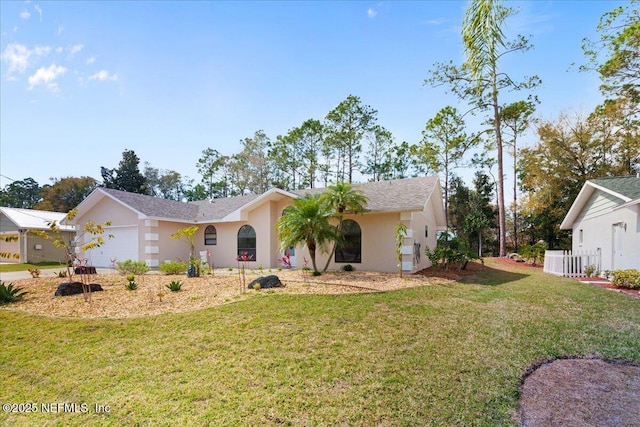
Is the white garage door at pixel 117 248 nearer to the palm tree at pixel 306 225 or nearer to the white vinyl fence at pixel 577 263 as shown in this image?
the palm tree at pixel 306 225

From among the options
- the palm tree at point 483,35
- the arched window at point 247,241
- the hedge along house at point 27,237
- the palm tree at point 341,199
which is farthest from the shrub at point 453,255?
the hedge along house at point 27,237

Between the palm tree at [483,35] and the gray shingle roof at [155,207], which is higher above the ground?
the palm tree at [483,35]

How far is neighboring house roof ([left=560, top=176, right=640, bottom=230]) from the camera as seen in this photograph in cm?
1183

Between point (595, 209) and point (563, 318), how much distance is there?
37.8 ft

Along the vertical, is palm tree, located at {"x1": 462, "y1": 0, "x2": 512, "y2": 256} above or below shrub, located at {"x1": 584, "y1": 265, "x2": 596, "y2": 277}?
above

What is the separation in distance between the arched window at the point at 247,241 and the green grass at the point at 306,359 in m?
9.75

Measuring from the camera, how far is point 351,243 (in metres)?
15.2

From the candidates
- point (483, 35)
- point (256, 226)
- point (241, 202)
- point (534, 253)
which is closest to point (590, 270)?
point (534, 253)

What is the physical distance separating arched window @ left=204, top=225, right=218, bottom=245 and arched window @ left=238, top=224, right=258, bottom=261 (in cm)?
199

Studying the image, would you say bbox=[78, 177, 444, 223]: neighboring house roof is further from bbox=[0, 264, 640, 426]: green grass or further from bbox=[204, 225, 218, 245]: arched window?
bbox=[0, 264, 640, 426]: green grass

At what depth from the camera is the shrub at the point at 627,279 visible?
1005cm

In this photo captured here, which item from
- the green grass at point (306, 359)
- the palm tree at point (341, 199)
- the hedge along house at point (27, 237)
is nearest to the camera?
the green grass at point (306, 359)

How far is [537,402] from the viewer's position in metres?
3.49

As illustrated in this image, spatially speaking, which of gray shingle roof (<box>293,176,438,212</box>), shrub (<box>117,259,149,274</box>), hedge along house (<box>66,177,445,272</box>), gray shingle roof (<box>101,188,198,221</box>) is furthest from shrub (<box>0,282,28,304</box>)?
gray shingle roof (<box>293,176,438,212</box>)
